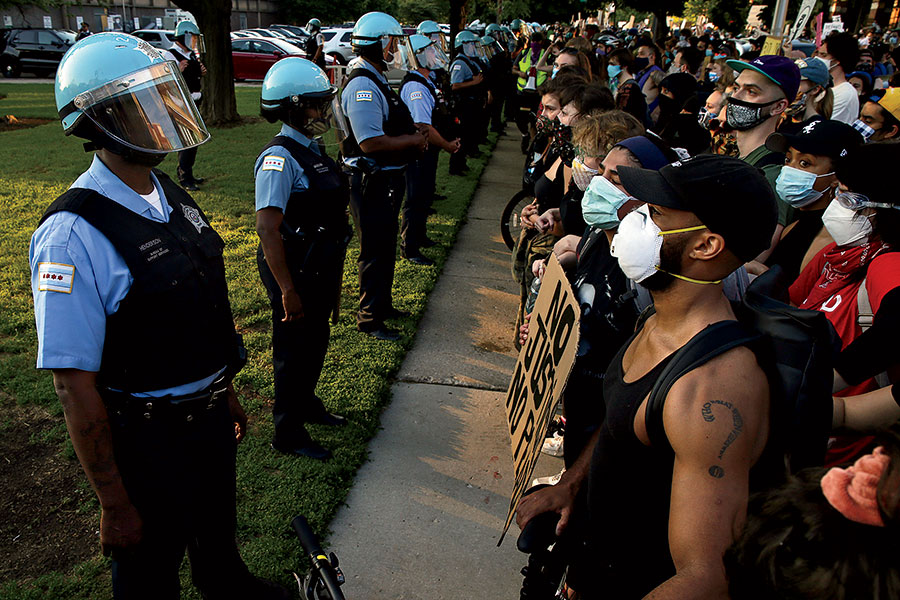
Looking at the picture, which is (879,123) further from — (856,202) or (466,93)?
(466,93)

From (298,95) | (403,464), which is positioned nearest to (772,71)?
(298,95)

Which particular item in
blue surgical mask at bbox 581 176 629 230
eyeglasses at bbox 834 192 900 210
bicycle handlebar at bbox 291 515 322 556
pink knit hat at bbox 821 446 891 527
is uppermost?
eyeglasses at bbox 834 192 900 210

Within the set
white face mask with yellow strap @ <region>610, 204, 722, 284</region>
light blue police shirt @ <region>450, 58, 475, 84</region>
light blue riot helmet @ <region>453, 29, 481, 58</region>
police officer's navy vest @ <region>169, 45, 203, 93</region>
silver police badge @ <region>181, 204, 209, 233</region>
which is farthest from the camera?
light blue riot helmet @ <region>453, 29, 481, 58</region>

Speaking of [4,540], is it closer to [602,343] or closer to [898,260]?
[602,343]

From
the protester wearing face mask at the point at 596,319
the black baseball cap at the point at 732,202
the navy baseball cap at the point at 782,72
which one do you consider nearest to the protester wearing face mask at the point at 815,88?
the navy baseball cap at the point at 782,72

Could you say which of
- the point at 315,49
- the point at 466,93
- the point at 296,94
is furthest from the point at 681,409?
the point at 315,49

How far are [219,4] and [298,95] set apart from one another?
39.7ft

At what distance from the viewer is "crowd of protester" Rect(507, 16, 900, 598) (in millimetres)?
1021

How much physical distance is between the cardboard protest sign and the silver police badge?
1339 millimetres

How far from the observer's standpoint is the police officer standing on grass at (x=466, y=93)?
1035cm

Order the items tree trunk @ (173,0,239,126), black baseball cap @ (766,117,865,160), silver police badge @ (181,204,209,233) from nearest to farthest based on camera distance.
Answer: silver police badge @ (181,204,209,233) → black baseball cap @ (766,117,865,160) → tree trunk @ (173,0,239,126)

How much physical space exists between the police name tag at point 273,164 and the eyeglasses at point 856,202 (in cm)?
261

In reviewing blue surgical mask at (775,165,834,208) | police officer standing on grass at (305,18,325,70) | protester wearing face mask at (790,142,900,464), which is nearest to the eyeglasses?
protester wearing face mask at (790,142,900,464)

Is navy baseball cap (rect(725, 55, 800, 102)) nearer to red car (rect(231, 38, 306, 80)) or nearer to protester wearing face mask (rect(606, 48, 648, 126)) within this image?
protester wearing face mask (rect(606, 48, 648, 126))
